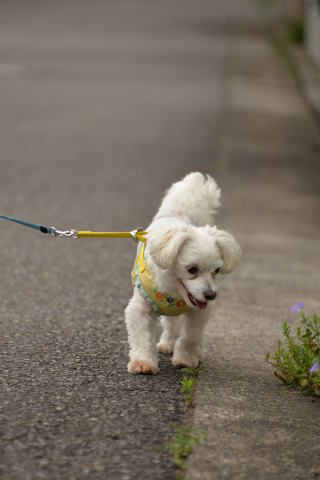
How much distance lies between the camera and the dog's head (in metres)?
4.46

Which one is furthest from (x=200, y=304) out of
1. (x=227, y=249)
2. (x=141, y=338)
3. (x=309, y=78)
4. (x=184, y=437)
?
(x=309, y=78)

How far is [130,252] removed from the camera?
759 cm

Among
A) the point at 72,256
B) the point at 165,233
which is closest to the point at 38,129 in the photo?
the point at 72,256

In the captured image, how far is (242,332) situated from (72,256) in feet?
6.71

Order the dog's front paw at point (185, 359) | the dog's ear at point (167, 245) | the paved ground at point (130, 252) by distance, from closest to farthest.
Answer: the paved ground at point (130, 252) < the dog's ear at point (167, 245) < the dog's front paw at point (185, 359)

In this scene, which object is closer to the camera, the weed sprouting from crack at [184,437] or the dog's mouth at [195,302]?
the weed sprouting from crack at [184,437]

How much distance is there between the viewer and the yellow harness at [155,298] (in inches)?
187

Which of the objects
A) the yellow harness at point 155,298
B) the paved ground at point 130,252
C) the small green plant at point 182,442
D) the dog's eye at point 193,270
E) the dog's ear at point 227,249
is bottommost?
the paved ground at point 130,252

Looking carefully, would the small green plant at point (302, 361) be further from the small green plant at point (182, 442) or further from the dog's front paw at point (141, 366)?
the small green plant at point (182, 442)

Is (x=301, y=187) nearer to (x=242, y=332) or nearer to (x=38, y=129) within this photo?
(x=38, y=129)

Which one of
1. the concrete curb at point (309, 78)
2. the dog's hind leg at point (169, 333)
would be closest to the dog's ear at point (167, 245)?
the dog's hind leg at point (169, 333)

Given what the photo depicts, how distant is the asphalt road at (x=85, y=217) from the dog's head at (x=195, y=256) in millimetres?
497

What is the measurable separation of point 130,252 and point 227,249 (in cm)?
307

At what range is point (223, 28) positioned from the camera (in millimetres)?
30125
